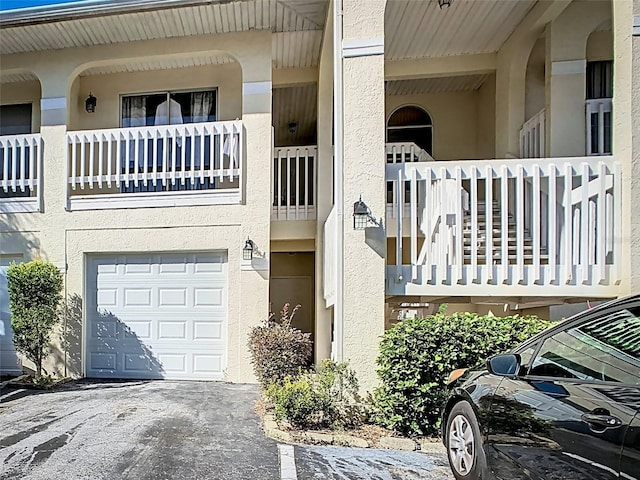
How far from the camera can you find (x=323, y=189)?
912 cm

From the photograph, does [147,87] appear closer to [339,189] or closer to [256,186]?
[256,186]

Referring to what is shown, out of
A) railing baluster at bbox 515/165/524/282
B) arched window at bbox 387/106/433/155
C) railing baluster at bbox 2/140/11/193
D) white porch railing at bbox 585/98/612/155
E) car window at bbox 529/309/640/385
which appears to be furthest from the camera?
arched window at bbox 387/106/433/155

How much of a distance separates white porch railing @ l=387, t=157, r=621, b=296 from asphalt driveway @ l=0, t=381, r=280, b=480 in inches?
105

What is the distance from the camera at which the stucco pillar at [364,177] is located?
6.10m

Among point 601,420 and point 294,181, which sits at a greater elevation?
point 294,181

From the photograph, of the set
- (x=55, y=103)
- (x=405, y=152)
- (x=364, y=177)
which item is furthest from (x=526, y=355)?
(x=55, y=103)

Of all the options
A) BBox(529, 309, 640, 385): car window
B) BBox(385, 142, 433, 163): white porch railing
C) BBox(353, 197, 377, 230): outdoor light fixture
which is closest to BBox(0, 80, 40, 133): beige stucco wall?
BBox(385, 142, 433, 163): white porch railing

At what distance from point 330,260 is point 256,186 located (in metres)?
2.28

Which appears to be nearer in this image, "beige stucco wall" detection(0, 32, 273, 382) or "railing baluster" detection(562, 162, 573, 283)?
"railing baluster" detection(562, 162, 573, 283)

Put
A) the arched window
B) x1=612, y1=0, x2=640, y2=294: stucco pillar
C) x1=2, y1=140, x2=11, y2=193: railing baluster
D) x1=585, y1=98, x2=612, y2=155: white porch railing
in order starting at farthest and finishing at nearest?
the arched window → x1=2, y1=140, x2=11, y2=193: railing baluster → x1=585, y1=98, x2=612, y2=155: white porch railing → x1=612, y1=0, x2=640, y2=294: stucco pillar

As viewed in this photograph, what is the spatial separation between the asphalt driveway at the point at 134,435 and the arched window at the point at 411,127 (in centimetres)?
655

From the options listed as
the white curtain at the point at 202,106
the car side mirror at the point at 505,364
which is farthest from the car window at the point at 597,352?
the white curtain at the point at 202,106

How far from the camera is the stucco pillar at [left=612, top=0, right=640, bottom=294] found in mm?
5723

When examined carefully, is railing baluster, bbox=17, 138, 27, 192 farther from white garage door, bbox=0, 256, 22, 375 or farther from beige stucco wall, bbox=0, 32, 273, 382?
white garage door, bbox=0, 256, 22, 375
